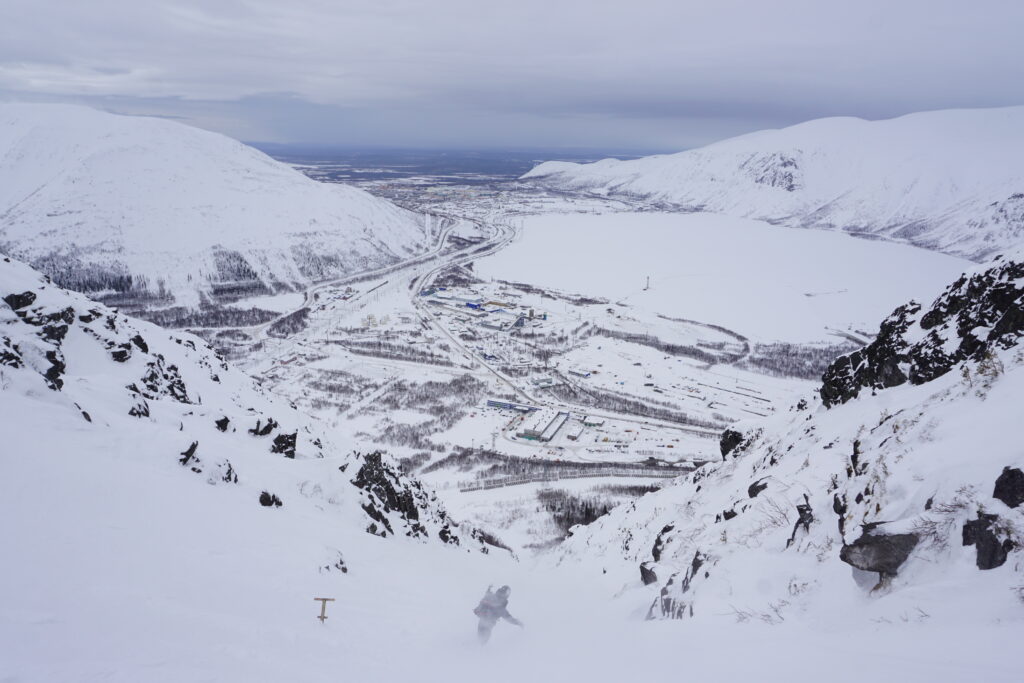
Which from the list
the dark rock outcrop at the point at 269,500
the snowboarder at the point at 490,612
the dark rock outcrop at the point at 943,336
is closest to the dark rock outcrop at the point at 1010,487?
the snowboarder at the point at 490,612

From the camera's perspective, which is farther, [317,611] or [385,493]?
[385,493]

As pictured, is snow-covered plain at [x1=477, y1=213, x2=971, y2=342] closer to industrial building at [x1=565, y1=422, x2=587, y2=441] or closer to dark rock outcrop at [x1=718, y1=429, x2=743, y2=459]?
industrial building at [x1=565, y1=422, x2=587, y2=441]

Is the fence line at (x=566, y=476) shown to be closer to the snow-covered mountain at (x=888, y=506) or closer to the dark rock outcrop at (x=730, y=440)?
the dark rock outcrop at (x=730, y=440)

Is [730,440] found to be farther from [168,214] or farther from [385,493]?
[168,214]

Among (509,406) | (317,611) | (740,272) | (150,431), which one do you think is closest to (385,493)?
(150,431)

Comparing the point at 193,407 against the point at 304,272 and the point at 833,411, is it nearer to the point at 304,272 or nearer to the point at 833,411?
the point at 833,411

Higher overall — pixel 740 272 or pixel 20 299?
pixel 740 272
